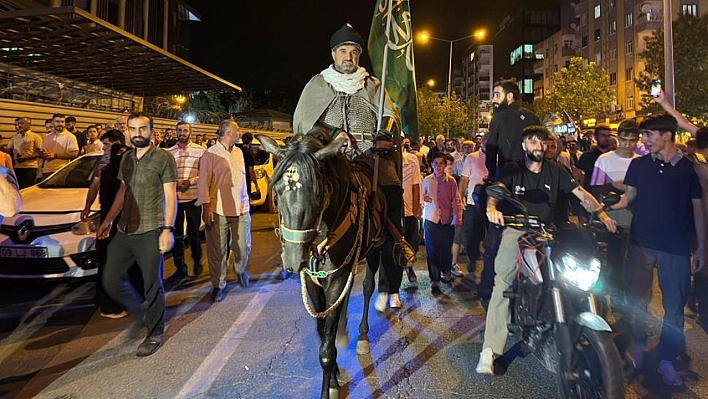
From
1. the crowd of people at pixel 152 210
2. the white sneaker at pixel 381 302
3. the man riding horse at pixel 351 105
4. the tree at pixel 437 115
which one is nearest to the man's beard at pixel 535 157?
the man riding horse at pixel 351 105

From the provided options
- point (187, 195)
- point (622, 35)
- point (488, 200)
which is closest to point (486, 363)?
point (488, 200)

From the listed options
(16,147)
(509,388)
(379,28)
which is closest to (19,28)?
(16,147)

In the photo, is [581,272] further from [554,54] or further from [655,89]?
[554,54]

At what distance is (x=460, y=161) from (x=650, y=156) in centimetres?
724

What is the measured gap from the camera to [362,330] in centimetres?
508

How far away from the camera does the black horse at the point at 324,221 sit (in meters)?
2.97

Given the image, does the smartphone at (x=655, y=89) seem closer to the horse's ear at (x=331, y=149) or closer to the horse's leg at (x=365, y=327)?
the horse's leg at (x=365, y=327)

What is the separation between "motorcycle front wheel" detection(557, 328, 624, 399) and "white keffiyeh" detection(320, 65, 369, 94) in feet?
9.03

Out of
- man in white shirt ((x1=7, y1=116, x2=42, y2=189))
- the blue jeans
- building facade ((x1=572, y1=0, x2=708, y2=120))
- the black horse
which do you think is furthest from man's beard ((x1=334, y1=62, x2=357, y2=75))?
building facade ((x1=572, y1=0, x2=708, y2=120))

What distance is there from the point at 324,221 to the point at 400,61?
10.4 ft

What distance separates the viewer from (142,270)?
4.93m

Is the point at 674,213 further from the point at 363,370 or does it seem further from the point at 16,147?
the point at 16,147

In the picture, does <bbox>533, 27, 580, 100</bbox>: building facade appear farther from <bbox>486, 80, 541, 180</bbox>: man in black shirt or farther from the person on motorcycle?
the person on motorcycle

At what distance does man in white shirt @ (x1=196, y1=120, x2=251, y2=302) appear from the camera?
668 centimetres
